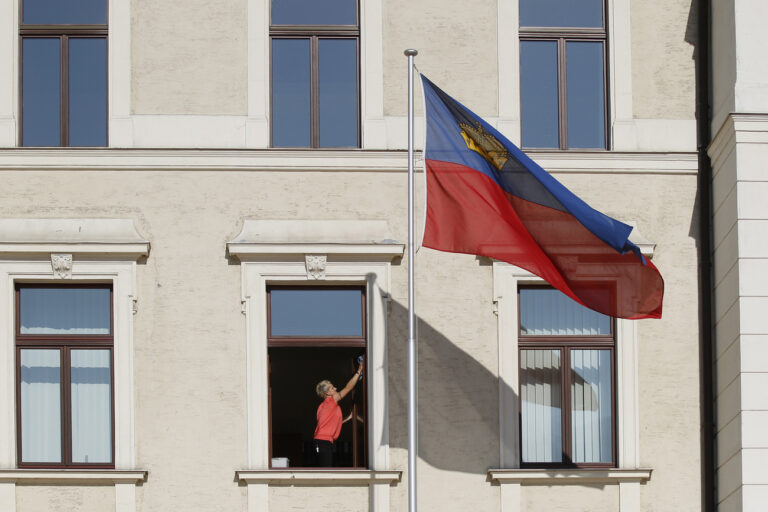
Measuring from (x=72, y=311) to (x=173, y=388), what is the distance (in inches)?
52.5

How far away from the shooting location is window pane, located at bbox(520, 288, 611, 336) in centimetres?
1612

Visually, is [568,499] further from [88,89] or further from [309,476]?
[88,89]

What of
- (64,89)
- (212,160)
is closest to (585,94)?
(212,160)

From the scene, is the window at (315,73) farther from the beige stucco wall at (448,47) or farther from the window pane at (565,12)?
the window pane at (565,12)

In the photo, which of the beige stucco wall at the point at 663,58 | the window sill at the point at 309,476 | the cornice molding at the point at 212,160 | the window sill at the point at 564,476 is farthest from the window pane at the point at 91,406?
the beige stucco wall at the point at 663,58

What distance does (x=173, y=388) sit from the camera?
15.6 m

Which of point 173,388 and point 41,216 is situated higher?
point 41,216

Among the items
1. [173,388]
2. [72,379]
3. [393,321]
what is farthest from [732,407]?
[72,379]

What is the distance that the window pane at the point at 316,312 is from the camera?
52.3 feet

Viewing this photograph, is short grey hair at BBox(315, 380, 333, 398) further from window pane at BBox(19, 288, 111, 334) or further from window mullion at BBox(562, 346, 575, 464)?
window mullion at BBox(562, 346, 575, 464)

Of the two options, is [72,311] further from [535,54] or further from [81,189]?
[535,54]

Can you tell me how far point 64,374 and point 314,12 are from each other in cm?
451

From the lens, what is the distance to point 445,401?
15.7m

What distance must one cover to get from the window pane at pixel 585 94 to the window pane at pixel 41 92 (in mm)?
5286
